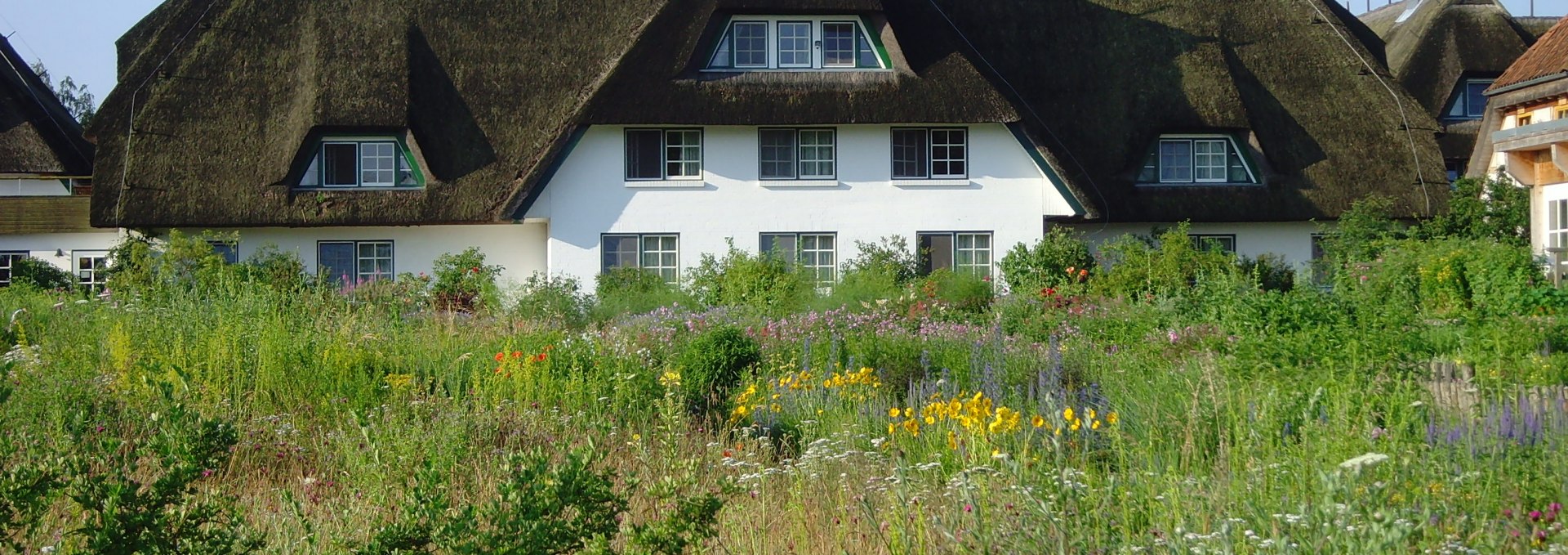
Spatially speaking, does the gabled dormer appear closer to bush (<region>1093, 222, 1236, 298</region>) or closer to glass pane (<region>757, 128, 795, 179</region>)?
bush (<region>1093, 222, 1236, 298</region>)

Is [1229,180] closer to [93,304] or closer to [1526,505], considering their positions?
[93,304]

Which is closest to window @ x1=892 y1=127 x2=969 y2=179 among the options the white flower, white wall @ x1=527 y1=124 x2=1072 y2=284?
white wall @ x1=527 y1=124 x2=1072 y2=284

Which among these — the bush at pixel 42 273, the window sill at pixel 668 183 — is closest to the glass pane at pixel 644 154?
the window sill at pixel 668 183

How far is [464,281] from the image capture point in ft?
77.4

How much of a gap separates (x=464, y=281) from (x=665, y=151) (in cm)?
401

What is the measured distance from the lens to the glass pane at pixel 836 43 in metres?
24.7

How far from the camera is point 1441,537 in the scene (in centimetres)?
537

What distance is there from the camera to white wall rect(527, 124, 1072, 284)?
2447 centimetres

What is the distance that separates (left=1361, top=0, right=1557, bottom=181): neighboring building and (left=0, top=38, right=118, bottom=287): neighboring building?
2774 centimetres

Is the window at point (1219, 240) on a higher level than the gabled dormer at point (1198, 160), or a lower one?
lower

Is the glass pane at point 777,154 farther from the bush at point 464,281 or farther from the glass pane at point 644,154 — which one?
the bush at point 464,281

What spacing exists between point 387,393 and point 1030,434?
4939mm

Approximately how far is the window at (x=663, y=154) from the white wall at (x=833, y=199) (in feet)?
0.50

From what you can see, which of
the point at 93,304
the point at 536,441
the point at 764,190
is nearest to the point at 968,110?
the point at 764,190
